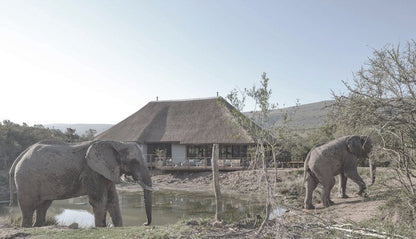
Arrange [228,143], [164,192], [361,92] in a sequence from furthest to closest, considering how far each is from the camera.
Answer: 1. [228,143]
2. [164,192]
3. [361,92]

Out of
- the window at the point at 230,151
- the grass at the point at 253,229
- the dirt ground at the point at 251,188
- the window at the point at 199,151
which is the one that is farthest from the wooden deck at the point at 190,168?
the grass at the point at 253,229

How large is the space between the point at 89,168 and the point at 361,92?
22.1 feet

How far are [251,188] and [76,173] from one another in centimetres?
925

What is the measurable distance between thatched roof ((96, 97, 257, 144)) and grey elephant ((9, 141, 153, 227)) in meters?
16.5

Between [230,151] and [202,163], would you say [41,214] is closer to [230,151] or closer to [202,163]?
[202,163]

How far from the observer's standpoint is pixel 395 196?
280 inches

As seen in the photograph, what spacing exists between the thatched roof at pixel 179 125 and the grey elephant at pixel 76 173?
16517mm

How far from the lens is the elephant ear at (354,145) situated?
34.4 feet

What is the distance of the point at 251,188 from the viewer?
16062 mm

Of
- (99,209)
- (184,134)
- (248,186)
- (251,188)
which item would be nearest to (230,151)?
(184,134)

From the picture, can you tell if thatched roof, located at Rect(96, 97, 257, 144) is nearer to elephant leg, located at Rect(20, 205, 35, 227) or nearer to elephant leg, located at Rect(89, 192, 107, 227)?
elephant leg, located at Rect(89, 192, 107, 227)

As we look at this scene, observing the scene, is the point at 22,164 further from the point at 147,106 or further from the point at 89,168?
the point at 147,106

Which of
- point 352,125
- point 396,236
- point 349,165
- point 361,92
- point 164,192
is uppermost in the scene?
point 361,92

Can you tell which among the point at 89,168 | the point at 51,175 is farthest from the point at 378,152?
the point at 51,175
